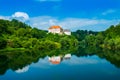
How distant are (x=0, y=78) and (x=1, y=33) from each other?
38.6 meters

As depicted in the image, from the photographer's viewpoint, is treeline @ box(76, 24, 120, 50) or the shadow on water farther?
treeline @ box(76, 24, 120, 50)

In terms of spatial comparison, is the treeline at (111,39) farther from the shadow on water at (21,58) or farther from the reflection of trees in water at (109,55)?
the shadow on water at (21,58)

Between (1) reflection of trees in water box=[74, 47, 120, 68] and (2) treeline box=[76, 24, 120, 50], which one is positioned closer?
(1) reflection of trees in water box=[74, 47, 120, 68]

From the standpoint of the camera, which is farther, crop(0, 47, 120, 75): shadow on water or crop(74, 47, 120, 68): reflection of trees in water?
crop(74, 47, 120, 68): reflection of trees in water

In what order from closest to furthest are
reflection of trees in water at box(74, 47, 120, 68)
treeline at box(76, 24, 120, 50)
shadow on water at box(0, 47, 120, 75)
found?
shadow on water at box(0, 47, 120, 75) < reflection of trees in water at box(74, 47, 120, 68) < treeline at box(76, 24, 120, 50)

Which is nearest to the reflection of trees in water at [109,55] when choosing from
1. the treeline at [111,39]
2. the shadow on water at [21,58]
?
the shadow on water at [21,58]

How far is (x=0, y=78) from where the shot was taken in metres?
21.1

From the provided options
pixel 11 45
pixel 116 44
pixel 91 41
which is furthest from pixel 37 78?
pixel 91 41

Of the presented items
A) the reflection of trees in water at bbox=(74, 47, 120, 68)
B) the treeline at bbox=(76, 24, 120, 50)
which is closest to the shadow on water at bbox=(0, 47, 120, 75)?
the reflection of trees in water at bbox=(74, 47, 120, 68)

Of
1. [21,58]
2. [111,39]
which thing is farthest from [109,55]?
[111,39]

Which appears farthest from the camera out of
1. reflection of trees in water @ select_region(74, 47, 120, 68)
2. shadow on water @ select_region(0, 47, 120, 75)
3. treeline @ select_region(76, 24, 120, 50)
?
treeline @ select_region(76, 24, 120, 50)

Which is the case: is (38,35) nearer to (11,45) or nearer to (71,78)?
(11,45)

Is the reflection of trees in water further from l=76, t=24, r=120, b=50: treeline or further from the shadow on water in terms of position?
l=76, t=24, r=120, b=50: treeline

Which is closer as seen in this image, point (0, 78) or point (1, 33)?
point (0, 78)
